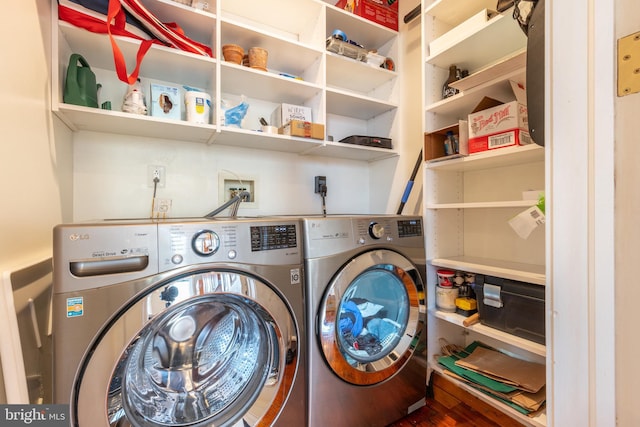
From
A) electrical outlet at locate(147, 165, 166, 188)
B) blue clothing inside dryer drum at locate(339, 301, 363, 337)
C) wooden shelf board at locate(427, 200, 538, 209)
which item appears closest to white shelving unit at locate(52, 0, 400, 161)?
electrical outlet at locate(147, 165, 166, 188)

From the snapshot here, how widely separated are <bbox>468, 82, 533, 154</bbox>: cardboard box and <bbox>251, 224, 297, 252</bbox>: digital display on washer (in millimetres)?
920

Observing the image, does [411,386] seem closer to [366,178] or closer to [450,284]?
[450,284]

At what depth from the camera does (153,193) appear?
1.40 m

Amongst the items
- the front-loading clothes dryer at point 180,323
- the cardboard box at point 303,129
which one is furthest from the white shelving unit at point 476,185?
the front-loading clothes dryer at point 180,323

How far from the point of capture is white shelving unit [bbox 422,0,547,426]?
3.68 ft

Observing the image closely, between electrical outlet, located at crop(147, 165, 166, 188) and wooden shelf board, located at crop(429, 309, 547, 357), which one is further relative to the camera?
electrical outlet, located at crop(147, 165, 166, 188)

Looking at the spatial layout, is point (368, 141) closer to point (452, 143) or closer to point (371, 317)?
point (452, 143)

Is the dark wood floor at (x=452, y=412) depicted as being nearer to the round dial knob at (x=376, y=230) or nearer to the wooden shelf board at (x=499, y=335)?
the wooden shelf board at (x=499, y=335)

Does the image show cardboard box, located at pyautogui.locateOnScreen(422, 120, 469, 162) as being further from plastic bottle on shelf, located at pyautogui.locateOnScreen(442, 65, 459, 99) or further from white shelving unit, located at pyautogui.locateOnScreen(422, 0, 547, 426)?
plastic bottle on shelf, located at pyautogui.locateOnScreen(442, 65, 459, 99)

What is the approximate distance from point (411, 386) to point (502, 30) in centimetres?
165

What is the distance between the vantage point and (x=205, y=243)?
794mm

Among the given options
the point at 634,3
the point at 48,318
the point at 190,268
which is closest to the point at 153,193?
the point at 48,318

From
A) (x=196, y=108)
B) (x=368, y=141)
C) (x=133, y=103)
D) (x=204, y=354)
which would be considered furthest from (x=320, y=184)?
(x=204, y=354)

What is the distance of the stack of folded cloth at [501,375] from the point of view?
1.04 metres
